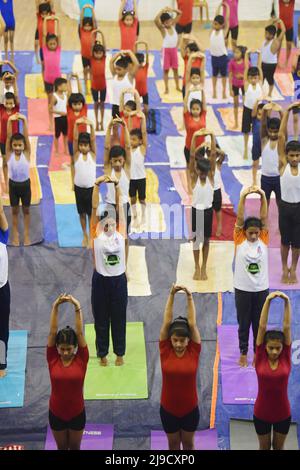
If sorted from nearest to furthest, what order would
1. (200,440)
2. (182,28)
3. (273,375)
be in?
(273,375), (200,440), (182,28)

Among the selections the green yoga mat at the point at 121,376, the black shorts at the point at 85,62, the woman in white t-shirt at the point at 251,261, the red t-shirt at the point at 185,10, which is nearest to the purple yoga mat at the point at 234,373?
the woman in white t-shirt at the point at 251,261

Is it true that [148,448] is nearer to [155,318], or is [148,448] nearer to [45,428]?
[45,428]

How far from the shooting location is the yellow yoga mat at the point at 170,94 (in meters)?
14.2

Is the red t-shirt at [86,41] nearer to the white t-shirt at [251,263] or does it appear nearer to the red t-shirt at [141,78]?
the red t-shirt at [141,78]

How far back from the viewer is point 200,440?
779 cm

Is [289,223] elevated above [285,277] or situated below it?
above

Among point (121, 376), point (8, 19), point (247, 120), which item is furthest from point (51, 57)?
point (121, 376)

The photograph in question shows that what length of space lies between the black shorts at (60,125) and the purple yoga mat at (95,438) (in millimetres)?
5109

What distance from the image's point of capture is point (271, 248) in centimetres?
1050

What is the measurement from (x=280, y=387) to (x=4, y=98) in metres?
5.59

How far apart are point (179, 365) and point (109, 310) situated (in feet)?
5.27

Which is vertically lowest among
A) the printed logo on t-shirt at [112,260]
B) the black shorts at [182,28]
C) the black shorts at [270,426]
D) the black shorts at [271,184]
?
the black shorts at [270,426]

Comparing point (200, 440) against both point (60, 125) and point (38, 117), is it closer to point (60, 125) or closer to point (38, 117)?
point (60, 125)
